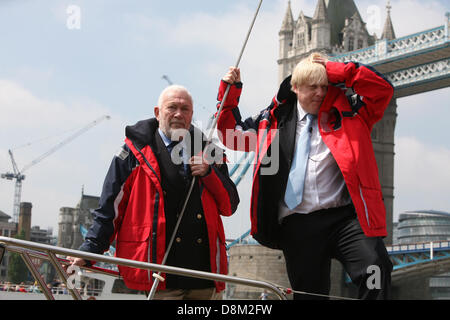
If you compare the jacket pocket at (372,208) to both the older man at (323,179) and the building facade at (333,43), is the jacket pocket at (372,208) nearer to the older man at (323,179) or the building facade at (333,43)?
the older man at (323,179)

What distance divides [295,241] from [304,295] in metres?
0.23

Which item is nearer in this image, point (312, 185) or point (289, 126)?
point (312, 185)

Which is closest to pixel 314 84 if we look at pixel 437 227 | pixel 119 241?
pixel 119 241

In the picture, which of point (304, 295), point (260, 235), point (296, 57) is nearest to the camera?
point (304, 295)

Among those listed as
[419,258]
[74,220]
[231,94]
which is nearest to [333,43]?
[419,258]

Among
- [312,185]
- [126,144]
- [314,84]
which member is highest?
[314,84]

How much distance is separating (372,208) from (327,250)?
0.27m

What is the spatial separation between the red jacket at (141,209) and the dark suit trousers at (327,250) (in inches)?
12.6

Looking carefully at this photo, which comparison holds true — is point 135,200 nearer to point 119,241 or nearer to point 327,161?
point 119,241

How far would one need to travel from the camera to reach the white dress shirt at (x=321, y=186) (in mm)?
2969

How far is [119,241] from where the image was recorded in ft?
10.0

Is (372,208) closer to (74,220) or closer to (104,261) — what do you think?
(104,261)
